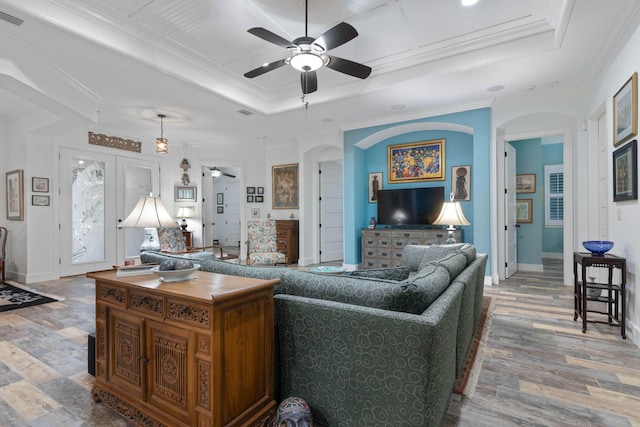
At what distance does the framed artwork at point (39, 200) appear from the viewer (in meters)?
5.28

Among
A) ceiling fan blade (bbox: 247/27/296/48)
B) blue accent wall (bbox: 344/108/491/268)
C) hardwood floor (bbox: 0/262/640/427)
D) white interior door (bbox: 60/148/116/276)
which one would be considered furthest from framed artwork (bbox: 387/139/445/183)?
white interior door (bbox: 60/148/116/276)

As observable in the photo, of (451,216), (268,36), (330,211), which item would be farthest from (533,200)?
(268,36)

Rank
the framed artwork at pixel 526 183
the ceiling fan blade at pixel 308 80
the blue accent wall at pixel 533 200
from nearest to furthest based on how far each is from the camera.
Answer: the ceiling fan blade at pixel 308 80, the blue accent wall at pixel 533 200, the framed artwork at pixel 526 183

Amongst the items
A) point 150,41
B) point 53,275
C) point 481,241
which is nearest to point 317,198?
point 481,241

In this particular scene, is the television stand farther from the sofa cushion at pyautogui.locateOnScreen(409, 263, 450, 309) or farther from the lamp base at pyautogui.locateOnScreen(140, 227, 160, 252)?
the lamp base at pyautogui.locateOnScreen(140, 227, 160, 252)

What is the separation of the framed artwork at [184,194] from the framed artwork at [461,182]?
18.8 ft

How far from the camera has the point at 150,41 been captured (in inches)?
136

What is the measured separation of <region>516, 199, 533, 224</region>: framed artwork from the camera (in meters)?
6.36

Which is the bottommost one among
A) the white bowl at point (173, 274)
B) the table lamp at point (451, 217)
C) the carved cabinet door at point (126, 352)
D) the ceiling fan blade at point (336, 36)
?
the carved cabinet door at point (126, 352)

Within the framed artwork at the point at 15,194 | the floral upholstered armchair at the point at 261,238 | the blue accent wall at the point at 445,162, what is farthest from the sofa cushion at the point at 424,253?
the framed artwork at the point at 15,194

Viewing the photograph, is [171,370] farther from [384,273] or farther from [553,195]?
[553,195]

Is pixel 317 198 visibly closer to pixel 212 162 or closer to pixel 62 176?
pixel 212 162

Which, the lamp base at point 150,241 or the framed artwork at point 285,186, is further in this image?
the framed artwork at point 285,186

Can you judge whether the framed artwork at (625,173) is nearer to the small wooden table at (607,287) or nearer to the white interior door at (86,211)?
the small wooden table at (607,287)
